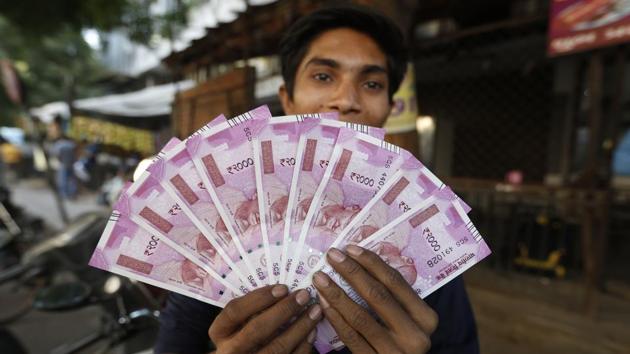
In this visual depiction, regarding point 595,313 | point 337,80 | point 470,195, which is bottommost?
point 595,313

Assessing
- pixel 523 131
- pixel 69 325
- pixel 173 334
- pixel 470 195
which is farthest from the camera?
pixel 523 131

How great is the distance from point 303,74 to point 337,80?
117mm

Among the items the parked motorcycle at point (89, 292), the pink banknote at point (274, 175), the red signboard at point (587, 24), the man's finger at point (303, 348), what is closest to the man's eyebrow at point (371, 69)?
the pink banknote at point (274, 175)

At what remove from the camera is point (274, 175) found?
2.27 ft

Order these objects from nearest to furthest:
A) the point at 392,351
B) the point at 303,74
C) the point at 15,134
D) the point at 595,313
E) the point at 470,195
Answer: the point at 392,351 < the point at 303,74 < the point at 595,313 < the point at 470,195 < the point at 15,134

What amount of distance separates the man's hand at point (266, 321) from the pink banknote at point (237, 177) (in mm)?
46

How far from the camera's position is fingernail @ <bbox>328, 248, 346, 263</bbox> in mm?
651

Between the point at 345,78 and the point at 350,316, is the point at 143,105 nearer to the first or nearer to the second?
the point at 345,78

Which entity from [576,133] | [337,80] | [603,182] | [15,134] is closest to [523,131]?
[576,133]

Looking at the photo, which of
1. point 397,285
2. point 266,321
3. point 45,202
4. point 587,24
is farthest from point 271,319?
point 45,202

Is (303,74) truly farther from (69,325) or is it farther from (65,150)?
(65,150)

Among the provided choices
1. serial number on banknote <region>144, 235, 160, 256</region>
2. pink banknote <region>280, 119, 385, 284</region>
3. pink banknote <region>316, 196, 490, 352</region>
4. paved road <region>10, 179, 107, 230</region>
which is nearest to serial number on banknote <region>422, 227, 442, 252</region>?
pink banknote <region>316, 196, 490, 352</region>

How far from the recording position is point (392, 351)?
0.67m

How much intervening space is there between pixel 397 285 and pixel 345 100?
0.53 m
